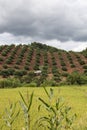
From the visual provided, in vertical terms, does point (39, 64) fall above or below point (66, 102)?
above

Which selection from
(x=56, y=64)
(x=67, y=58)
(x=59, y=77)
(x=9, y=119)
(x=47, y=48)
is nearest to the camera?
(x=9, y=119)

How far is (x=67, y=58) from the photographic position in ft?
182

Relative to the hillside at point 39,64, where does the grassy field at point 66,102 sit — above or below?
below

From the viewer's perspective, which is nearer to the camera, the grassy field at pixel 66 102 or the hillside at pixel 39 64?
the grassy field at pixel 66 102

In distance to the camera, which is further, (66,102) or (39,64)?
(39,64)

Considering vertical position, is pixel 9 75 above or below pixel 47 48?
below

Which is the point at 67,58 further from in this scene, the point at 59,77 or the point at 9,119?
the point at 9,119

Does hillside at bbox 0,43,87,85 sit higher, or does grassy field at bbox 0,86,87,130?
hillside at bbox 0,43,87,85

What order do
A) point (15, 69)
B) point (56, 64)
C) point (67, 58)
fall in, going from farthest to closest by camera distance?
point (67, 58), point (56, 64), point (15, 69)

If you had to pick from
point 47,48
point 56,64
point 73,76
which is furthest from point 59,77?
point 47,48

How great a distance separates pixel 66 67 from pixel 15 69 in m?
7.46

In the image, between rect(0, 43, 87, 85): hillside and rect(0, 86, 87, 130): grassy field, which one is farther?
rect(0, 43, 87, 85): hillside

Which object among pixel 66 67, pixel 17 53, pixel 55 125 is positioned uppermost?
pixel 17 53

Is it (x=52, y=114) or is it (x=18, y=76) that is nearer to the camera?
(x=52, y=114)
